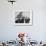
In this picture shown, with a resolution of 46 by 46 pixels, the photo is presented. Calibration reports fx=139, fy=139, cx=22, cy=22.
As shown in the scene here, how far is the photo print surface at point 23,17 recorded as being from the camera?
4.35 m

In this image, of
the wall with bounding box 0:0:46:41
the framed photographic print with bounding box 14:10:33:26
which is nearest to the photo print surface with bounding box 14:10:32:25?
the framed photographic print with bounding box 14:10:33:26

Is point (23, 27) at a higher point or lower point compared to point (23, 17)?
lower

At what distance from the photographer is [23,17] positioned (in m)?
4.38

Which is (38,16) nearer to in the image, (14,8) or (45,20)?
(45,20)

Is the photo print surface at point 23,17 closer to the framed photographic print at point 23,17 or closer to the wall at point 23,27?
the framed photographic print at point 23,17

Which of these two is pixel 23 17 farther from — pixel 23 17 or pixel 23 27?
pixel 23 27

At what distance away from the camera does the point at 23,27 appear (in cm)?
439

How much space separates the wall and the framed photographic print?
103mm

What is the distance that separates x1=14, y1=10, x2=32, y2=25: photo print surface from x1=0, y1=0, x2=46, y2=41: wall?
127mm

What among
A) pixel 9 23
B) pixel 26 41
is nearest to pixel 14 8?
pixel 9 23

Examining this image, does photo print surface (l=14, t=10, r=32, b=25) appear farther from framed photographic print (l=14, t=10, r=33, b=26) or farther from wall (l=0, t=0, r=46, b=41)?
wall (l=0, t=0, r=46, b=41)

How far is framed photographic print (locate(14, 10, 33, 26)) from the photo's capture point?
4.35 metres

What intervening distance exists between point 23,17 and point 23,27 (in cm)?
32

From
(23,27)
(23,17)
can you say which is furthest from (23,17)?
(23,27)
